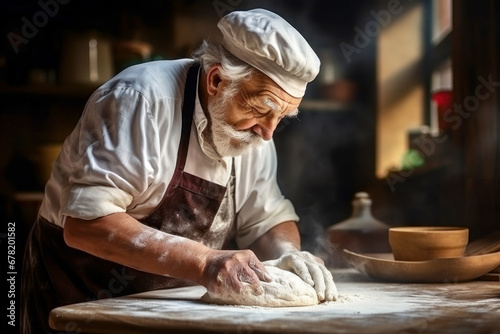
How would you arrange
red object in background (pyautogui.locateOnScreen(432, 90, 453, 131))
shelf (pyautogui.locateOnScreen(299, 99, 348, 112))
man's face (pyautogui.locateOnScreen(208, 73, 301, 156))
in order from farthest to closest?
shelf (pyautogui.locateOnScreen(299, 99, 348, 112))
red object in background (pyautogui.locateOnScreen(432, 90, 453, 131))
man's face (pyautogui.locateOnScreen(208, 73, 301, 156))

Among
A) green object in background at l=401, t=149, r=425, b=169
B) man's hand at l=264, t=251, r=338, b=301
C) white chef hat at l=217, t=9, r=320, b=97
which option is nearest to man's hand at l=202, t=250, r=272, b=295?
man's hand at l=264, t=251, r=338, b=301

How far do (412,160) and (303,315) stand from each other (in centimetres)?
220

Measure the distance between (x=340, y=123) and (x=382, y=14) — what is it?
2.37 feet

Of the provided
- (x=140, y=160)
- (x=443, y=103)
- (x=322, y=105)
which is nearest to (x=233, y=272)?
(x=140, y=160)

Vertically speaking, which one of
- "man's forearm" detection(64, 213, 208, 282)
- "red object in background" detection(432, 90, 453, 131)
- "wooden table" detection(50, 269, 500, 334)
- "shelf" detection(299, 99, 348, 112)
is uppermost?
"shelf" detection(299, 99, 348, 112)

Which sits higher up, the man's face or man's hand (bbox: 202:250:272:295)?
the man's face

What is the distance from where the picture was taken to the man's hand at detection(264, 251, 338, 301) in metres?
1.87

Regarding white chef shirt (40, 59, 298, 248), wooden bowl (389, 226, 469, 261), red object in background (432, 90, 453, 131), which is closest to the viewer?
white chef shirt (40, 59, 298, 248)

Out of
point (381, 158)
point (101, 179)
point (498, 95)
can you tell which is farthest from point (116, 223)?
point (381, 158)

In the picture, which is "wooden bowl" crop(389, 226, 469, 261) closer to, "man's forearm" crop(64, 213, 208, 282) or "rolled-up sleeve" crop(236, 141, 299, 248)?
"rolled-up sleeve" crop(236, 141, 299, 248)

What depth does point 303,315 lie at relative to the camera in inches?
63.1

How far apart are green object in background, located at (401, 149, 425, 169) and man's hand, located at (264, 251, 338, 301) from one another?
169 centimetres

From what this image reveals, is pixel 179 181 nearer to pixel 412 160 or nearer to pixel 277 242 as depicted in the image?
pixel 277 242

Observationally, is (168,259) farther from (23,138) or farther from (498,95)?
(23,138)
